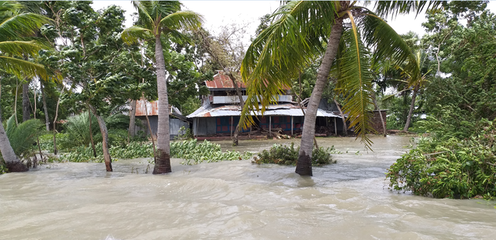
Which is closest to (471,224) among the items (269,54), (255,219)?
(255,219)

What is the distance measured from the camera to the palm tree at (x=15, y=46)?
817cm

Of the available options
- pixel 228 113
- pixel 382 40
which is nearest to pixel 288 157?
pixel 382 40

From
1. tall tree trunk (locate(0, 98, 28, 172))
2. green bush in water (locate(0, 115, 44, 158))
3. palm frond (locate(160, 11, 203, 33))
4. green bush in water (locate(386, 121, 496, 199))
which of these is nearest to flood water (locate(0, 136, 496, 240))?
green bush in water (locate(386, 121, 496, 199))

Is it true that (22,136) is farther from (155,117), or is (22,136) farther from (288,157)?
(155,117)

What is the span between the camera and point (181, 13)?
291 inches

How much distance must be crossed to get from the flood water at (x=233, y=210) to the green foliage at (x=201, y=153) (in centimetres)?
369

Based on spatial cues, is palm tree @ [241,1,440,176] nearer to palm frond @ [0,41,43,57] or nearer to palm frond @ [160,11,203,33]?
palm frond @ [160,11,203,33]

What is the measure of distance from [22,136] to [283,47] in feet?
30.2

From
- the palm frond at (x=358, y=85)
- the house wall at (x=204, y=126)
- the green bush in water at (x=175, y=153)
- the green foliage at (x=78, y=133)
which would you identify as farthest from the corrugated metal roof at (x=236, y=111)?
the palm frond at (x=358, y=85)

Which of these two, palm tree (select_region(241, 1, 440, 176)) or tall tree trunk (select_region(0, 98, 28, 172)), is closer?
palm tree (select_region(241, 1, 440, 176))

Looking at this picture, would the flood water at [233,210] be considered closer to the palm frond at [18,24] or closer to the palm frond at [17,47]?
the palm frond at [17,47]

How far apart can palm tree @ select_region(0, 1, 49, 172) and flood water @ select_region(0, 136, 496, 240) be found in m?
1.72

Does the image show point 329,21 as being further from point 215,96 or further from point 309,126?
point 215,96

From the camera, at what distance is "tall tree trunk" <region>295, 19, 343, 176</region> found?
6883 mm
